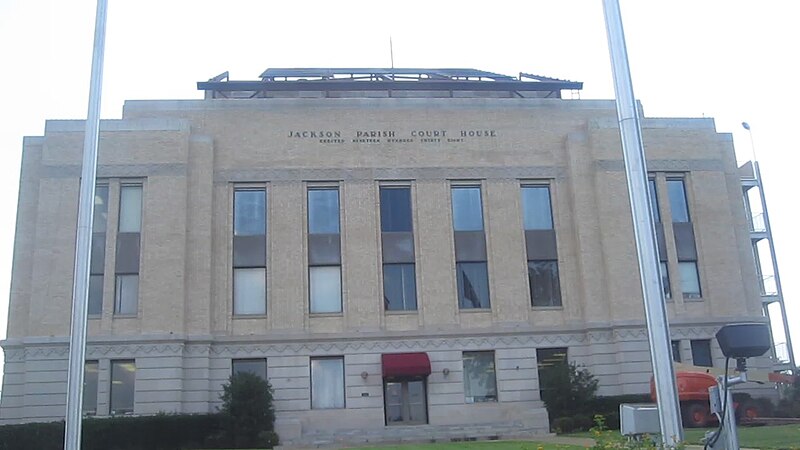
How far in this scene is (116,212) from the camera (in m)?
38.2

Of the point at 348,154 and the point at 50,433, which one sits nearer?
the point at 50,433

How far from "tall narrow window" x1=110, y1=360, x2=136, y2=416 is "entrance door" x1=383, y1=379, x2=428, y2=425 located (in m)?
10.9

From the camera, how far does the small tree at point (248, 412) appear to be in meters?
33.7

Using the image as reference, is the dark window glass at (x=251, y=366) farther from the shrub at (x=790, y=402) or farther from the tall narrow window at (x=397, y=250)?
the shrub at (x=790, y=402)

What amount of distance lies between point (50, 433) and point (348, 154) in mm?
17904

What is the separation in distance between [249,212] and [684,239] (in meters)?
20.7

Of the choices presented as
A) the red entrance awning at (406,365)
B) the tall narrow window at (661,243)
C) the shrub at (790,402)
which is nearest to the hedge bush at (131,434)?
the red entrance awning at (406,365)

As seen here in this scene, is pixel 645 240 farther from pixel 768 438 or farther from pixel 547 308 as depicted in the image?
pixel 547 308

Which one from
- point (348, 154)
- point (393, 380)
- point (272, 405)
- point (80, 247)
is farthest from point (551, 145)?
point (80, 247)

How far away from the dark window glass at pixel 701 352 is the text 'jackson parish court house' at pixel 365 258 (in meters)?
0.10

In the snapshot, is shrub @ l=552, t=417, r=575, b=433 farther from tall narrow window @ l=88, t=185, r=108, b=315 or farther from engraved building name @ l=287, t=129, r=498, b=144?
tall narrow window @ l=88, t=185, r=108, b=315

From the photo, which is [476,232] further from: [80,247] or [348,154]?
[80,247]

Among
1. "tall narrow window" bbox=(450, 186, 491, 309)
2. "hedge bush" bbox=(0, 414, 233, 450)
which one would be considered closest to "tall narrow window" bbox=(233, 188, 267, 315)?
"hedge bush" bbox=(0, 414, 233, 450)

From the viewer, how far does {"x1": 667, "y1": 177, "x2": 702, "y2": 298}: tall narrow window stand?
132ft
